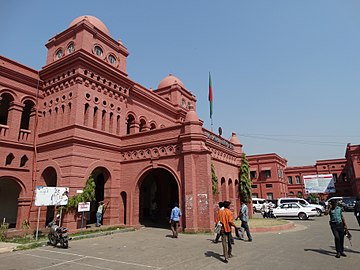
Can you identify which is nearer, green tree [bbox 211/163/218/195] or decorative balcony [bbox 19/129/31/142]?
green tree [bbox 211/163/218/195]

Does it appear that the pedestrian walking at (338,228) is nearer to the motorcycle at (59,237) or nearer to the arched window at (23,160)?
the motorcycle at (59,237)

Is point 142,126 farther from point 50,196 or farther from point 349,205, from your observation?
point 349,205

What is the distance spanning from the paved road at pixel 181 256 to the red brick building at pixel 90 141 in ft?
12.3

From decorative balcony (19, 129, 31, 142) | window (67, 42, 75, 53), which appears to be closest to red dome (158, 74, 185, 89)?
window (67, 42, 75, 53)

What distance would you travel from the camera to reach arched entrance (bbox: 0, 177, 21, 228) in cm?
1853

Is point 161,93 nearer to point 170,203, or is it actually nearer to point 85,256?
point 170,203

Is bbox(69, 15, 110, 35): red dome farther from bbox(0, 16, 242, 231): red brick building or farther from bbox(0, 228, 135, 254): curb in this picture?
bbox(0, 228, 135, 254): curb

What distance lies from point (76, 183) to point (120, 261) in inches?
303

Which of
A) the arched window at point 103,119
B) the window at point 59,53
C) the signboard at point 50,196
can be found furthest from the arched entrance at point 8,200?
the window at point 59,53

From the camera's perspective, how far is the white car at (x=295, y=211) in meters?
24.0

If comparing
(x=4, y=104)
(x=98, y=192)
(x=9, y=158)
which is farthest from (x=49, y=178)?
(x=4, y=104)

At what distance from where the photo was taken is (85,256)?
9.14m

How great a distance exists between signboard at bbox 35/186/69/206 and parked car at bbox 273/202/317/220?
63.6 feet

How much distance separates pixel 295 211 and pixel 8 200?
→ 23.3 m
